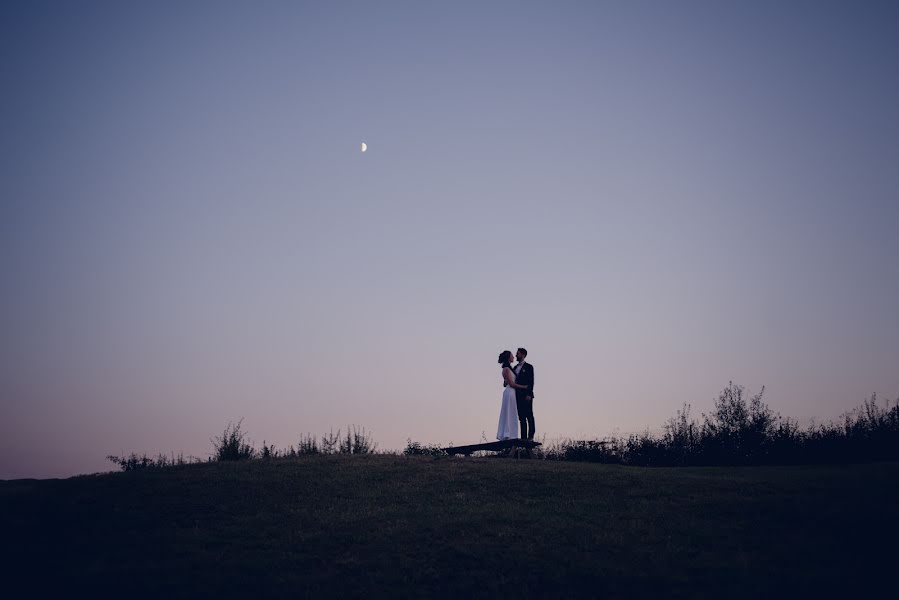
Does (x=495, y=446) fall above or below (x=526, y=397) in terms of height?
below

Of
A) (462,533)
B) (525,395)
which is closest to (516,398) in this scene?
(525,395)

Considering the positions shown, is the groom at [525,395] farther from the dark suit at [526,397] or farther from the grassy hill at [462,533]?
the grassy hill at [462,533]

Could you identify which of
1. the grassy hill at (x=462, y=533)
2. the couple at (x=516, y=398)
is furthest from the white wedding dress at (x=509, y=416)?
the grassy hill at (x=462, y=533)

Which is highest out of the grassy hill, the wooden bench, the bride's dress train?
the bride's dress train

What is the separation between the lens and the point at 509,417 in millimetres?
21203

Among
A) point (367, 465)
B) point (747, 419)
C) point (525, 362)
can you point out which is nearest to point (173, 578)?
point (367, 465)

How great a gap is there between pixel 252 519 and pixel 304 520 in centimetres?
102

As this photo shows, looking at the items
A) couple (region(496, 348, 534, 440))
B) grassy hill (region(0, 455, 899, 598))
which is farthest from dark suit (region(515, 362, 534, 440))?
grassy hill (region(0, 455, 899, 598))

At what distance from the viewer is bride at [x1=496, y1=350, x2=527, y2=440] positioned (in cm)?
2119

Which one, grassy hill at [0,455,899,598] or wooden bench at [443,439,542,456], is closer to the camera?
grassy hill at [0,455,899,598]

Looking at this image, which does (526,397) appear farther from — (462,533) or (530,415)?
(462,533)

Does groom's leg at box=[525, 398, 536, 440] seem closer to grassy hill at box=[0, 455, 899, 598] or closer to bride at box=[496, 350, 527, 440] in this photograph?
bride at box=[496, 350, 527, 440]

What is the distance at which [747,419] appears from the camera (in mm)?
24031

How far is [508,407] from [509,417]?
0.31 m
